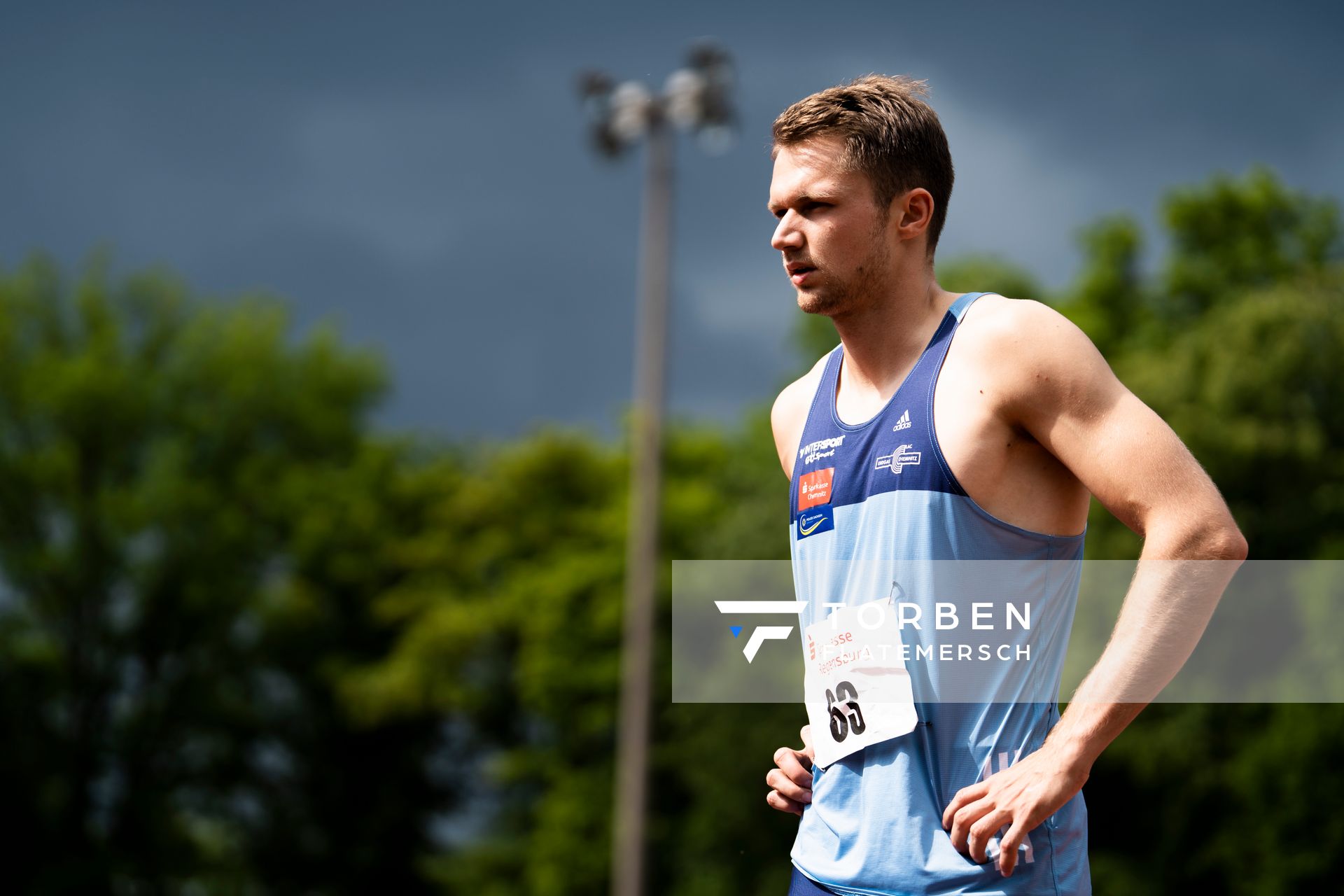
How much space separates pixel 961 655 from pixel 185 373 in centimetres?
2932

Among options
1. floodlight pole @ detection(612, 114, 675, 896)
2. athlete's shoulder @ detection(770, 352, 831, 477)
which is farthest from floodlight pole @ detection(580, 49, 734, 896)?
athlete's shoulder @ detection(770, 352, 831, 477)

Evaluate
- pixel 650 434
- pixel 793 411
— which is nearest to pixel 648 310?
pixel 650 434

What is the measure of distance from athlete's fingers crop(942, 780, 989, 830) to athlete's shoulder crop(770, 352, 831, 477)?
30.1 inches

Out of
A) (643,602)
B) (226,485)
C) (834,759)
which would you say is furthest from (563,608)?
(834,759)

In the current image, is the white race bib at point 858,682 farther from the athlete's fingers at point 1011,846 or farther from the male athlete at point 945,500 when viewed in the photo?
the athlete's fingers at point 1011,846

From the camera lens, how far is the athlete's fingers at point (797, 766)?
2539 mm

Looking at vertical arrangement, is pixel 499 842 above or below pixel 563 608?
below

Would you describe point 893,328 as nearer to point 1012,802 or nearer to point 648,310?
point 1012,802

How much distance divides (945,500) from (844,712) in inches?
15.7

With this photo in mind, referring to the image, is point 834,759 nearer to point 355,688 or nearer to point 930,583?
point 930,583

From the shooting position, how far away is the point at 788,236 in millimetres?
2420

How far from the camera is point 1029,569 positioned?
7.37ft

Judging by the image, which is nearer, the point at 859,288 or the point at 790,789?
the point at 859,288

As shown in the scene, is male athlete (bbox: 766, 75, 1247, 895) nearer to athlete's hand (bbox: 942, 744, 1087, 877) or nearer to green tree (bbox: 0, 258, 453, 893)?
athlete's hand (bbox: 942, 744, 1087, 877)
